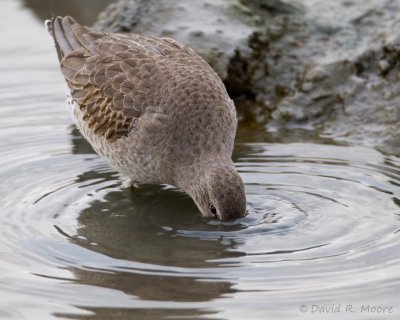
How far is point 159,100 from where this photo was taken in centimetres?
964

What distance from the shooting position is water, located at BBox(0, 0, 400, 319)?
7316mm

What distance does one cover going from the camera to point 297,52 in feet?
42.4

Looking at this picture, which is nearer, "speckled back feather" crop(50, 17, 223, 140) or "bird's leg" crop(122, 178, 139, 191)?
"speckled back feather" crop(50, 17, 223, 140)

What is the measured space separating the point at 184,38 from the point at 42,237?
4.84 m

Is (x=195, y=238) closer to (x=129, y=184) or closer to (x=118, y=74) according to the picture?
(x=129, y=184)

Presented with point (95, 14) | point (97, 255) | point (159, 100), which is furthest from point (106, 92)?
point (95, 14)

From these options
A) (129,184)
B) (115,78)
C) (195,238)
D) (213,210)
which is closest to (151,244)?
(195,238)

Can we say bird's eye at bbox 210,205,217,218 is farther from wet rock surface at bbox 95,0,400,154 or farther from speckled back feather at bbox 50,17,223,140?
wet rock surface at bbox 95,0,400,154

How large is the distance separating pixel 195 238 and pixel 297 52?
4975mm

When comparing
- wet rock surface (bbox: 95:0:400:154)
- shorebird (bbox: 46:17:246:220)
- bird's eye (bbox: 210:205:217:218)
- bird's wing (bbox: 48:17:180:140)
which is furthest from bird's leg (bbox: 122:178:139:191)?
wet rock surface (bbox: 95:0:400:154)

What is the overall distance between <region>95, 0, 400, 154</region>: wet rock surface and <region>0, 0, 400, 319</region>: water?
72 centimetres

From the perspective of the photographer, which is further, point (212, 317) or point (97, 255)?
A: point (97, 255)

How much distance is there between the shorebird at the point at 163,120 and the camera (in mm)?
9141

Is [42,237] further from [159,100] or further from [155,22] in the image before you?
[155,22]
